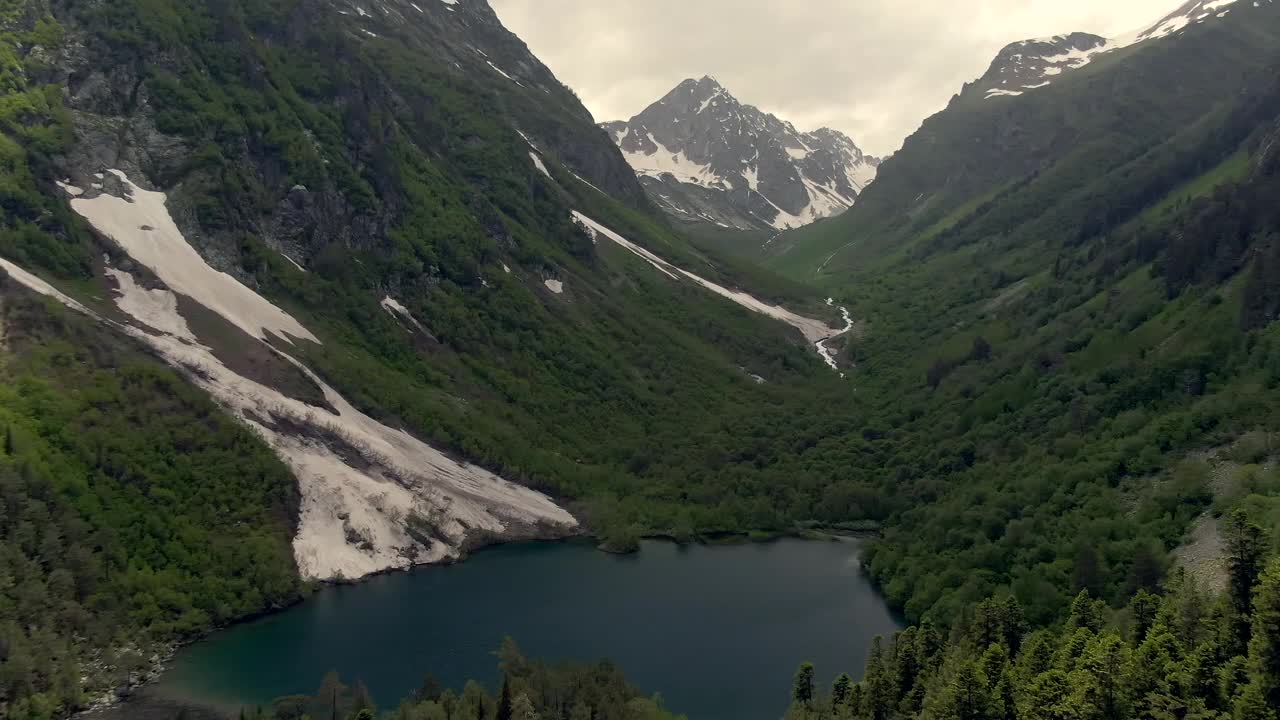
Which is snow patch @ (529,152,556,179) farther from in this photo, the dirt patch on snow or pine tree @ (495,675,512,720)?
pine tree @ (495,675,512,720)

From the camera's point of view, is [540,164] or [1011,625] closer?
[1011,625]

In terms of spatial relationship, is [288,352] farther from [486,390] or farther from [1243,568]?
[1243,568]

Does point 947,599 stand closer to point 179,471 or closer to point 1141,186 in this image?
point 179,471

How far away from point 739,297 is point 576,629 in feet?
405

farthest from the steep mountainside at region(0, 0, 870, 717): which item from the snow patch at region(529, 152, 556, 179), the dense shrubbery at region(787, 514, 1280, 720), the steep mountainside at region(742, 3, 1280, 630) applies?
the dense shrubbery at region(787, 514, 1280, 720)

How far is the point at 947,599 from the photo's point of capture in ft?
250

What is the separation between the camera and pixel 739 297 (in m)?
195

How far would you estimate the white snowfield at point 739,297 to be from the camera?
18662cm

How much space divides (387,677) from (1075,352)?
85007 mm

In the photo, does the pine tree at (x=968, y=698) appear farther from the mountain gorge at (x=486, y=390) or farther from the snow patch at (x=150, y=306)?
the snow patch at (x=150, y=306)

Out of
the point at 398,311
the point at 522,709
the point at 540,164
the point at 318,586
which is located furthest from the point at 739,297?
the point at 522,709

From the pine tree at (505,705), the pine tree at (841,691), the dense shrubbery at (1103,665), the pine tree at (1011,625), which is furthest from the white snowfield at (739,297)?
the pine tree at (505,705)

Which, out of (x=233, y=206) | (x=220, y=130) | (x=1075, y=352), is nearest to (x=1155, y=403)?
(x=1075, y=352)

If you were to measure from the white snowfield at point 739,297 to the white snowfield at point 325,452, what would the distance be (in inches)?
3314
